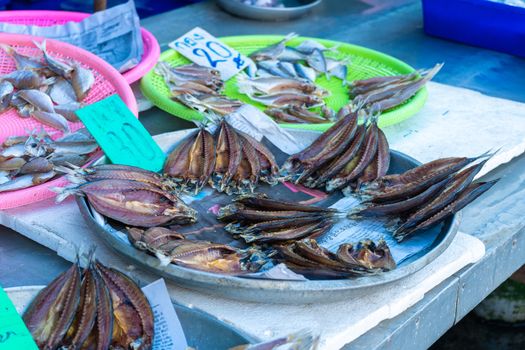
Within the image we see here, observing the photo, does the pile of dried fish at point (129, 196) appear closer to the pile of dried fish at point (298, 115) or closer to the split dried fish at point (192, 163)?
the split dried fish at point (192, 163)

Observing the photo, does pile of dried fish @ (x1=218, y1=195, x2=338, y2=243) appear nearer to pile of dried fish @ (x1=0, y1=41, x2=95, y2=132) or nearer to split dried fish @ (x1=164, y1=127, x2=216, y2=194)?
split dried fish @ (x1=164, y1=127, x2=216, y2=194)

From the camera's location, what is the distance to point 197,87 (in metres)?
3.01

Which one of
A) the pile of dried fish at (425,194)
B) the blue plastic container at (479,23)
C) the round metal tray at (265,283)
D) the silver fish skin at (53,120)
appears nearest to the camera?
the round metal tray at (265,283)

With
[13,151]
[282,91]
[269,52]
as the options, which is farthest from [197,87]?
[13,151]

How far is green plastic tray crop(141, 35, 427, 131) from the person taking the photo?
2.84 meters

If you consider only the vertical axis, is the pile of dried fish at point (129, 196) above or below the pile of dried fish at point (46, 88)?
above

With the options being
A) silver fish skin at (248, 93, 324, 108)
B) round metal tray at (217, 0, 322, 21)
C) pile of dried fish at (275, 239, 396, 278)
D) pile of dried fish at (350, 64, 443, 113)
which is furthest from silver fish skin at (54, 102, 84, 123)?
round metal tray at (217, 0, 322, 21)

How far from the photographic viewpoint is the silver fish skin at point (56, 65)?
283cm

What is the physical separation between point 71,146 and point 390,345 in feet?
4.01

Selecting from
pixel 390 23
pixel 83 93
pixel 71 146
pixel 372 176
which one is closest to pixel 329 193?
pixel 372 176

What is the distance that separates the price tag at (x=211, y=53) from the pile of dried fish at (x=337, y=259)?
1531mm

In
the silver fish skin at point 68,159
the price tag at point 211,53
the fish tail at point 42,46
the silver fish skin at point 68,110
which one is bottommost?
the price tag at point 211,53

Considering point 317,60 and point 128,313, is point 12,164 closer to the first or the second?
point 128,313

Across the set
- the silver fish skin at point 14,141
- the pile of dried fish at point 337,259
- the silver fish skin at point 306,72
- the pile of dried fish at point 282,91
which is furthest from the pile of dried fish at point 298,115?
the pile of dried fish at point 337,259
